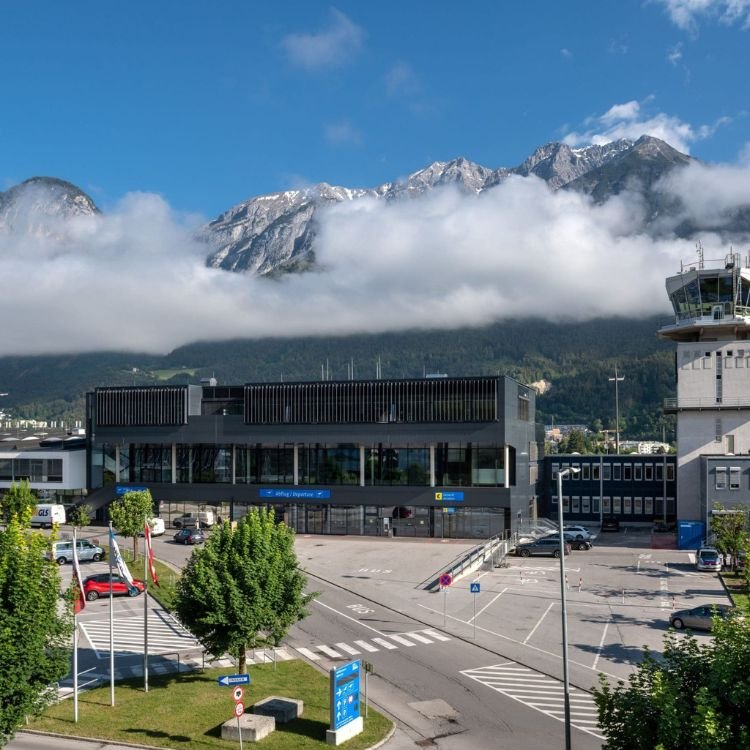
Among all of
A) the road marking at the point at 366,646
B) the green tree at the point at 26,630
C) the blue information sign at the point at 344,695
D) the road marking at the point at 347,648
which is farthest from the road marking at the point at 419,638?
the green tree at the point at 26,630

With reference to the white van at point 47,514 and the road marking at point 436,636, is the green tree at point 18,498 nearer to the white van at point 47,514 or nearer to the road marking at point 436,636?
the white van at point 47,514

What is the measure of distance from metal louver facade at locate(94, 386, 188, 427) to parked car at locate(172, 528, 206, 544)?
17552mm

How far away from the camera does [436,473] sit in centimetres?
9200

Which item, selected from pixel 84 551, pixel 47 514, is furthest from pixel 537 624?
pixel 47 514

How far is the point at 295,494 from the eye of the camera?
9638 centimetres

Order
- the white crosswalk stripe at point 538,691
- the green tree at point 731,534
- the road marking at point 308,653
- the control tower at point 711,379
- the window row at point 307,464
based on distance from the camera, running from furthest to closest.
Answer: the window row at point 307,464
the control tower at point 711,379
the green tree at point 731,534
the road marking at point 308,653
the white crosswalk stripe at point 538,691

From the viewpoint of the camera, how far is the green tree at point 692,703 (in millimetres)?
16156

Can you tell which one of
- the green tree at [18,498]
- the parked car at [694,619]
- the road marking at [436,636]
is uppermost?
the green tree at [18,498]

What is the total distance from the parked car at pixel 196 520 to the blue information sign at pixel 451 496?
2703 cm

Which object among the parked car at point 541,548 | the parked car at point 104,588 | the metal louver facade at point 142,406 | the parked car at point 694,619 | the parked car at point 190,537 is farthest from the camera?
the metal louver facade at point 142,406

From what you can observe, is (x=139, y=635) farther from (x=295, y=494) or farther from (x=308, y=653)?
(x=295, y=494)

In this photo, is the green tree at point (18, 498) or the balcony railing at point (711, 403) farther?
the balcony railing at point (711, 403)

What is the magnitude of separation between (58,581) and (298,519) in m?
71.1

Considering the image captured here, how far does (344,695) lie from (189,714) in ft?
21.8
